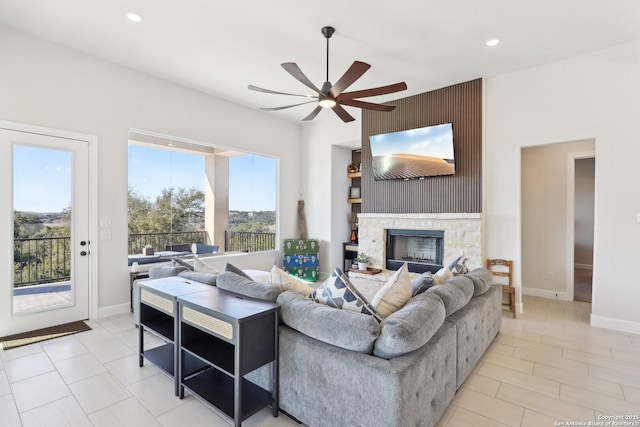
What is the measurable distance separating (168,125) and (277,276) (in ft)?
11.4

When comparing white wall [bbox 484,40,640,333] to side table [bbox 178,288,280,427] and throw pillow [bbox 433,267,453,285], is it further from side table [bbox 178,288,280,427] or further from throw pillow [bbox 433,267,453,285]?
side table [bbox 178,288,280,427]

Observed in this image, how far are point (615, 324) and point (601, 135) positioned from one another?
2.22m

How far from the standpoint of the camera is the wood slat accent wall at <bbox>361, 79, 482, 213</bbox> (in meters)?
4.52

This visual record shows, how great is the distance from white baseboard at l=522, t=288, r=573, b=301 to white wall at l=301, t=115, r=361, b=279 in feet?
10.9

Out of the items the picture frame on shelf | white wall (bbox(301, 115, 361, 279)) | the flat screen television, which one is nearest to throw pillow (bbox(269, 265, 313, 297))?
the flat screen television

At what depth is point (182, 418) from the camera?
2.03 meters

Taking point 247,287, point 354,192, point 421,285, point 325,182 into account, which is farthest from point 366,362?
point 354,192

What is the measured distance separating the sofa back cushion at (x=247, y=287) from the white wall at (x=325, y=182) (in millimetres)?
3899

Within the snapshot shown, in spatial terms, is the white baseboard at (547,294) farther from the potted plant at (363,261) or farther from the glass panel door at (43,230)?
the glass panel door at (43,230)

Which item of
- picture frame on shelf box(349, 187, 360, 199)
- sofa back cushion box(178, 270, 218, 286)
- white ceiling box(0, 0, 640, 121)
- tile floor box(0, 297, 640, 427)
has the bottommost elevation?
tile floor box(0, 297, 640, 427)

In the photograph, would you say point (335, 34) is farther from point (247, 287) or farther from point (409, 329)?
point (409, 329)

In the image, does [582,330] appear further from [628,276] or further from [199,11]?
→ [199,11]

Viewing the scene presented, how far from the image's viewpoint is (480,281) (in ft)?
9.53

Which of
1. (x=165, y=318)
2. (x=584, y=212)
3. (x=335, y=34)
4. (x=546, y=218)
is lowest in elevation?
(x=165, y=318)
